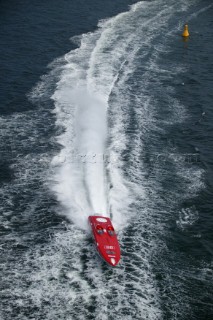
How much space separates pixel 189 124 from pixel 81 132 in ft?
47.3

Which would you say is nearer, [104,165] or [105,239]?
[105,239]

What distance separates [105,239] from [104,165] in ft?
40.1

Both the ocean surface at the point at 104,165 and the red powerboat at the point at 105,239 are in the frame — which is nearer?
the ocean surface at the point at 104,165

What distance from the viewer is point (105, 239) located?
132ft

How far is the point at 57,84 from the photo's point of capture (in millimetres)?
66188

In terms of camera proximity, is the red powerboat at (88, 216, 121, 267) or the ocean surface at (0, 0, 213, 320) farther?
the red powerboat at (88, 216, 121, 267)

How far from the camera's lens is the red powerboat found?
3866cm

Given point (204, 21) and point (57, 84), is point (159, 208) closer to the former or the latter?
point (57, 84)

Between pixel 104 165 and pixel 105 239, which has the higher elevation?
pixel 104 165

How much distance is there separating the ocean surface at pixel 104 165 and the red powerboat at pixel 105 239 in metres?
0.85

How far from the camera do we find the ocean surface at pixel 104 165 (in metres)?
36.4

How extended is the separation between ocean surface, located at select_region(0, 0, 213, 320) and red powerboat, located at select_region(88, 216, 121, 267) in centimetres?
85

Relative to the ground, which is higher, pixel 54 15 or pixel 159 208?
pixel 54 15

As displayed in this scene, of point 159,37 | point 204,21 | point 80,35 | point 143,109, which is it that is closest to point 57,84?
point 143,109
